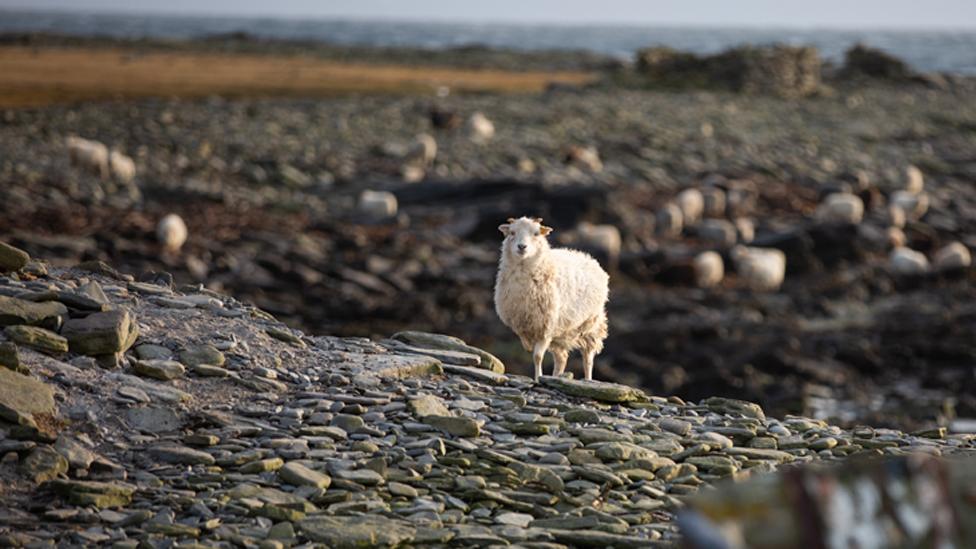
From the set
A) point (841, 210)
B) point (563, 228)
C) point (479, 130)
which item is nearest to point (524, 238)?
point (563, 228)

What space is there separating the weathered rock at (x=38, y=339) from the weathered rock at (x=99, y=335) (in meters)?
0.11

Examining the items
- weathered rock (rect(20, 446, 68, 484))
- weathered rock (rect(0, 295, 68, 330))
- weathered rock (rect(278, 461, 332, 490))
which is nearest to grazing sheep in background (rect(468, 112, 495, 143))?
weathered rock (rect(0, 295, 68, 330))

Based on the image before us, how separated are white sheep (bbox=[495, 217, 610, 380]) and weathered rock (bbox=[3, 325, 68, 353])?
14.1 feet

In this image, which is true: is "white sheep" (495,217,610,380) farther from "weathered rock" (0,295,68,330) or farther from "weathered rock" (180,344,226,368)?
"weathered rock" (0,295,68,330)

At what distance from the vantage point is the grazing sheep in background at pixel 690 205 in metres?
33.2

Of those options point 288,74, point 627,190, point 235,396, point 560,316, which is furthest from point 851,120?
point 235,396

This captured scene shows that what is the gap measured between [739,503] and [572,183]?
1170 inches

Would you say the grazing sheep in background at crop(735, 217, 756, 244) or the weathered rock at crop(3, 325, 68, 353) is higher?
the grazing sheep in background at crop(735, 217, 756, 244)

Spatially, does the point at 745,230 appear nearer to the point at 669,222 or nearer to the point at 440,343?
the point at 669,222

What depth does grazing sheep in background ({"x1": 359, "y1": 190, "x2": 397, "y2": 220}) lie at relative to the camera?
3155 centimetres

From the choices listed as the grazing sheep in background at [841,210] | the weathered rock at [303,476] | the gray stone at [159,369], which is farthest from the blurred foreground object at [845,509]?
the grazing sheep in background at [841,210]

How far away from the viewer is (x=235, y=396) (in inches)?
399

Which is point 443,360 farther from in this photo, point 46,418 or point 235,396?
point 46,418

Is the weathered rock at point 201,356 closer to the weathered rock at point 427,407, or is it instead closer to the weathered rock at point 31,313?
the weathered rock at point 31,313
